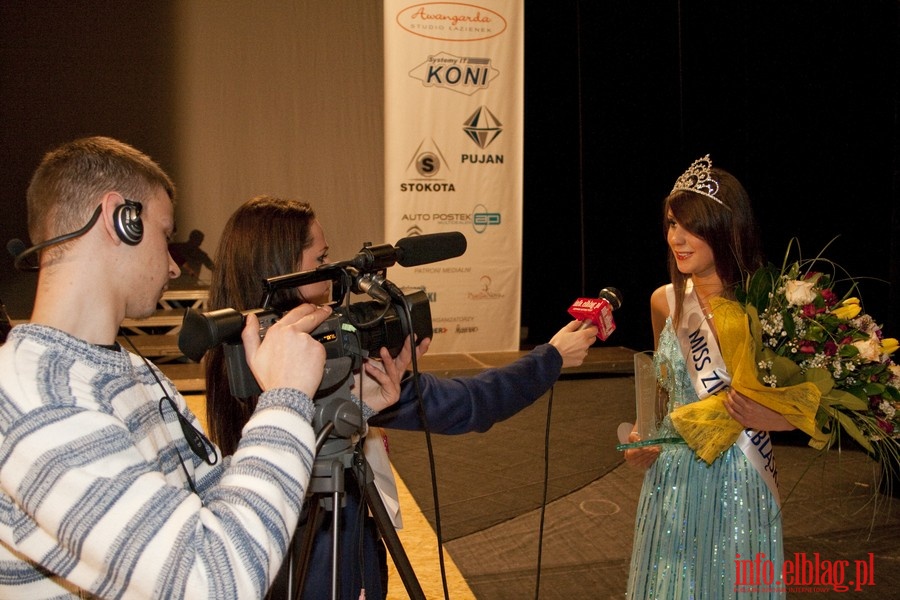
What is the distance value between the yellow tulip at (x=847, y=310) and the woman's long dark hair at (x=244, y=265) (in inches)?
49.4

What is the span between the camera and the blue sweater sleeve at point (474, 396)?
1.59m

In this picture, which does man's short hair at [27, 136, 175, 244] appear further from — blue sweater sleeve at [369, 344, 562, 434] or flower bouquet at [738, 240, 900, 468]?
flower bouquet at [738, 240, 900, 468]

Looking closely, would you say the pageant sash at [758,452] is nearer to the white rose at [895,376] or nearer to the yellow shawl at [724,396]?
the yellow shawl at [724,396]

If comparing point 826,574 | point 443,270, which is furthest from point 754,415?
point 443,270

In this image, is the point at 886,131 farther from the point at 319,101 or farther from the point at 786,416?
the point at 319,101

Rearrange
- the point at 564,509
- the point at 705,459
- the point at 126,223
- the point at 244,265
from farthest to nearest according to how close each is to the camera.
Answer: the point at 564,509, the point at 705,459, the point at 244,265, the point at 126,223

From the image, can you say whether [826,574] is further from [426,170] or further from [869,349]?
[426,170]

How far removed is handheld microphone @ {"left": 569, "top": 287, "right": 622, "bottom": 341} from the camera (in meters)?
1.67

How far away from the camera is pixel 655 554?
6.34 feet

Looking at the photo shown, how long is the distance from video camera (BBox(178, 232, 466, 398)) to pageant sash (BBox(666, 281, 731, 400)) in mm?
1017

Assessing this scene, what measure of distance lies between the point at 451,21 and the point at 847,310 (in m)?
4.05

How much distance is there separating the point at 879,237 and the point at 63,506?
4837mm

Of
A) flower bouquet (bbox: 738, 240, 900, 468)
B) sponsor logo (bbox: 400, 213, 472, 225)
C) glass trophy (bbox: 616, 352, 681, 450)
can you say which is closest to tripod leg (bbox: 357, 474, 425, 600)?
glass trophy (bbox: 616, 352, 681, 450)

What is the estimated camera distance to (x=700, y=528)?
1.90 m
